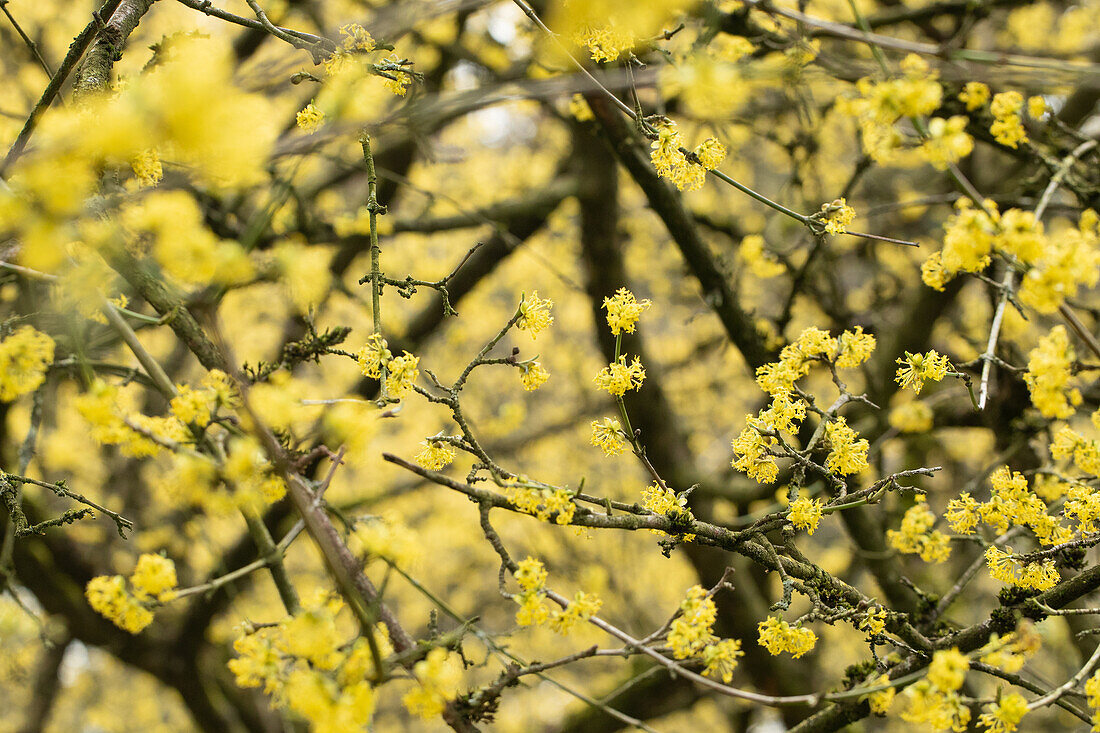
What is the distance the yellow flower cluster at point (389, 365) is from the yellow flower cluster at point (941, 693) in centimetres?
117

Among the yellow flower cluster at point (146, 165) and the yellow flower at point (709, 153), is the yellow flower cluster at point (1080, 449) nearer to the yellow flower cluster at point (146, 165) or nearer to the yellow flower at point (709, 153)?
the yellow flower at point (709, 153)

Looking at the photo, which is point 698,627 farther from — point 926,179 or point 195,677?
point 926,179

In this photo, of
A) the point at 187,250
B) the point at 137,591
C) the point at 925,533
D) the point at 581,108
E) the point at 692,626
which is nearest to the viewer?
the point at 187,250

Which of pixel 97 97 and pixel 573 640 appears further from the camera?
pixel 573 640

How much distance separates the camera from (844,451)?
1.63 metres

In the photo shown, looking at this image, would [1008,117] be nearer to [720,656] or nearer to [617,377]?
[617,377]

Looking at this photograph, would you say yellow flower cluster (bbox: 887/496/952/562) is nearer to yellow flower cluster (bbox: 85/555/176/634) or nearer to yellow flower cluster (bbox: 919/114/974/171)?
yellow flower cluster (bbox: 919/114/974/171)

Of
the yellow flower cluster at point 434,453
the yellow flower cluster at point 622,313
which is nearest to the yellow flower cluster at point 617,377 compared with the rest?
the yellow flower cluster at point 622,313

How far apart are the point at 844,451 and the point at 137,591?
1511 mm

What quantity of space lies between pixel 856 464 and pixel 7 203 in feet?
5.51

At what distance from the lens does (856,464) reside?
159 cm

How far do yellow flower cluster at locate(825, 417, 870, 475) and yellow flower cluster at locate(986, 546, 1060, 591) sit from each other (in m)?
0.40

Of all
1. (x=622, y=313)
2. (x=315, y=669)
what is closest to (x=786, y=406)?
(x=622, y=313)

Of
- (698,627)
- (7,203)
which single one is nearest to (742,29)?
(698,627)
